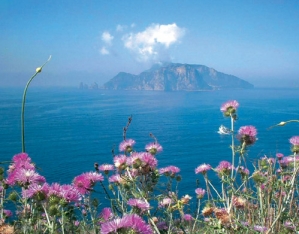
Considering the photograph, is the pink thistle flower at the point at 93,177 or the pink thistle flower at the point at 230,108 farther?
the pink thistle flower at the point at 230,108

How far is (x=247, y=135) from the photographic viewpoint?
356 centimetres

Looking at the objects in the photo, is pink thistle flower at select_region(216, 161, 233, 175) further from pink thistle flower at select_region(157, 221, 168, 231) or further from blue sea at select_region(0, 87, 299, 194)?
blue sea at select_region(0, 87, 299, 194)

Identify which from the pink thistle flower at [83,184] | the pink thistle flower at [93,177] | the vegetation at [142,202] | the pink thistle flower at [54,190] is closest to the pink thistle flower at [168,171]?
the vegetation at [142,202]

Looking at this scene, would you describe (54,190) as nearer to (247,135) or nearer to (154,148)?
(154,148)

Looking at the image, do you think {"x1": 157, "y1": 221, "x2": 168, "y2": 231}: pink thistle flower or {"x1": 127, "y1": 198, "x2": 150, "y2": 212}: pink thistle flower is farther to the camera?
{"x1": 157, "y1": 221, "x2": 168, "y2": 231}: pink thistle flower

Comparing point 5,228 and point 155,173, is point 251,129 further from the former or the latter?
point 5,228

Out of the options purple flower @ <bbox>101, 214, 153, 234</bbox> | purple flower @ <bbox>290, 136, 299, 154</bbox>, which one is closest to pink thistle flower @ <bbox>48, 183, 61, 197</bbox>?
purple flower @ <bbox>101, 214, 153, 234</bbox>

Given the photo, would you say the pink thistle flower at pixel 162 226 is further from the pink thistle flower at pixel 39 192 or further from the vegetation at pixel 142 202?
the pink thistle flower at pixel 39 192

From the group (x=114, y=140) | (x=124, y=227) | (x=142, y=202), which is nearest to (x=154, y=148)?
(x=142, y=202)

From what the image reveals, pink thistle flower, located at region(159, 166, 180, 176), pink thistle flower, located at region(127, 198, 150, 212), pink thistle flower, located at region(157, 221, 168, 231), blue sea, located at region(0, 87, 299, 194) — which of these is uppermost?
pink thistle flower, located at region(127, 198, 150, 212)

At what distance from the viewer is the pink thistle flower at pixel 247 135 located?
3.54m

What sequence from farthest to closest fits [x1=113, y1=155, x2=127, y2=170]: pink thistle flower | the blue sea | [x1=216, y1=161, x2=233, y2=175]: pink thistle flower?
the blue sea, [x1=216, y1=161, x2=233, y2=175]: pink thistle flower, [x1=113, y1=155, x2=127, y2=170]: pink thistle flower

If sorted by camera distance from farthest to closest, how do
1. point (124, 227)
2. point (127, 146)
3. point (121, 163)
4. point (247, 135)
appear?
1. point (127, 146)
2. point (247, 135)
3. point (121, 163)
4. point (124, 227)

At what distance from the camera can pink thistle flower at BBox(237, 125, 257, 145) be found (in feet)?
11.6
